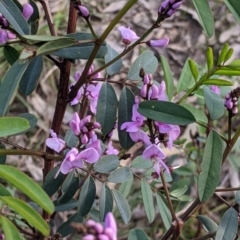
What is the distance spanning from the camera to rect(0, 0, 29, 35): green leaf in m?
0.77

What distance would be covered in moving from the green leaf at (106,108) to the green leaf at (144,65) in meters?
0.07

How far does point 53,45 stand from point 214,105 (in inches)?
12.2

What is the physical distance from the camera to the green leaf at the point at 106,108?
824 millimetres

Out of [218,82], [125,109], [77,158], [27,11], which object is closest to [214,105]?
[218,82]

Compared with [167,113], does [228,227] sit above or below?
below

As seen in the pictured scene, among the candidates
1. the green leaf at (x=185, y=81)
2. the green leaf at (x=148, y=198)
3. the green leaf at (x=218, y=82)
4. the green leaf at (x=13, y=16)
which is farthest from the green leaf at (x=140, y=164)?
the green leaf at (x=13, y=16)

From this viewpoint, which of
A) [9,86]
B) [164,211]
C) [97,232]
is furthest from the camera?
[164,211]

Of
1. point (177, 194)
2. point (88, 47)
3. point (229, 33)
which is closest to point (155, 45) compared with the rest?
point (88, 47)

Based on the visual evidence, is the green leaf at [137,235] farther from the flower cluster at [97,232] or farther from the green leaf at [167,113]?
the flower cluster at [97,232]

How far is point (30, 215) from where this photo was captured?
24.4 inches

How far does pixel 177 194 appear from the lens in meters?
1.11

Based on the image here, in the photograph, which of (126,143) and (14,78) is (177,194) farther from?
(14,78)

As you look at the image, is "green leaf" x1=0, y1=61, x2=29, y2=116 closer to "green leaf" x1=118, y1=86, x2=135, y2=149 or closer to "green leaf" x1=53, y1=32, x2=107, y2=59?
"green leaf" x1=53, y1=32, x2=107, y2=59

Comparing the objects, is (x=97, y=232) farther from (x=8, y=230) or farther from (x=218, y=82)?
(x=218, y=82)
